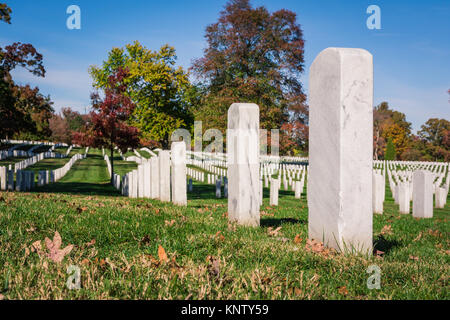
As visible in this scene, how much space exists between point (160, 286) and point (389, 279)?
173 cm

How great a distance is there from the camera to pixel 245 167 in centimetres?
538

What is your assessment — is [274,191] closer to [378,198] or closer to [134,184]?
[378,198]

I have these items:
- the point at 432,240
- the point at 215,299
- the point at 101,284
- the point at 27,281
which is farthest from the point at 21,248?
the point at 432,240

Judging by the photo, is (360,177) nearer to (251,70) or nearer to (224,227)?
(224,227)

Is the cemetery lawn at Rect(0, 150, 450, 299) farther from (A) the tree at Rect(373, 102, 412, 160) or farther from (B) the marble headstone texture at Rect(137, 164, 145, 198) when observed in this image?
(A) the tree at Rect(373, 102, 412, 160)

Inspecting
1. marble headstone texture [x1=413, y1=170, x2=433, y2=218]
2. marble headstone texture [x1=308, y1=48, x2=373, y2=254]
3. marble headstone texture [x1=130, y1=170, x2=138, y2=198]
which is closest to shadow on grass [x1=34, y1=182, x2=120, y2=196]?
marble headstone texture [x1=130, y1=170, x2=138, y2=198]

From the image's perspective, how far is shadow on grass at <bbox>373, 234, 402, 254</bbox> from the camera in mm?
4091

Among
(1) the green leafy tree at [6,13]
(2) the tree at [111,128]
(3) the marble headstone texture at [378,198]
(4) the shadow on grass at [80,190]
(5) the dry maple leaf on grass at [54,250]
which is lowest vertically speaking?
(4) the shadow on grass at [80,190]

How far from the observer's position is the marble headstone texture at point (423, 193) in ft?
30.5

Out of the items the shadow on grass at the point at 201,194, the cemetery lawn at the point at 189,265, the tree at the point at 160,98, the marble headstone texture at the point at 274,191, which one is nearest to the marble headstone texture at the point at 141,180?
the shadow on grass at the point at 201,194

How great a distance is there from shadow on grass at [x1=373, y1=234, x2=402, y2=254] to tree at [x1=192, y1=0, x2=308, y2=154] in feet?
76.0

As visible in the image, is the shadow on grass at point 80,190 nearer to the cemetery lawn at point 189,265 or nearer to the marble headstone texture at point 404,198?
the marble headstone texture at point 404,198

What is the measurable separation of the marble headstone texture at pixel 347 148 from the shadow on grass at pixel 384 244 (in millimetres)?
655
